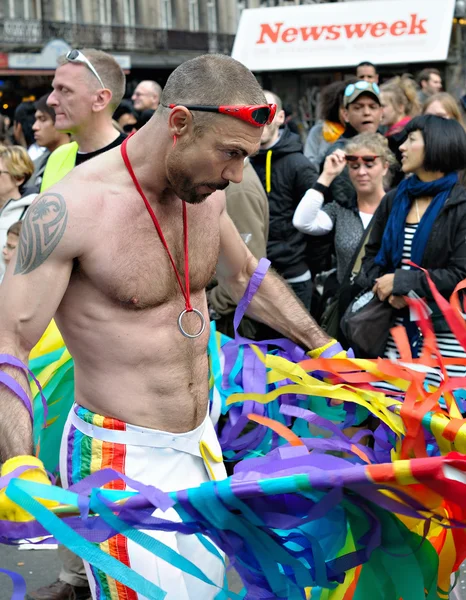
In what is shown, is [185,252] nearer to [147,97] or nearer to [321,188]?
[321,188]

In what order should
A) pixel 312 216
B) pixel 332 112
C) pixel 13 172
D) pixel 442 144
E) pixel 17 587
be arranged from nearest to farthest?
pixel 17 587 → pixel 442 144 → pixel 312 216 → pixel 13 172 → pixel 332 112

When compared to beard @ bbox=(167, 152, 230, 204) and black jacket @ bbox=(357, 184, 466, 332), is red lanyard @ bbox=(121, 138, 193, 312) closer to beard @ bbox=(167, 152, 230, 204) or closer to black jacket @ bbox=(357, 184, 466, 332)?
beard @ bbox=(167, 152, 230, 204)

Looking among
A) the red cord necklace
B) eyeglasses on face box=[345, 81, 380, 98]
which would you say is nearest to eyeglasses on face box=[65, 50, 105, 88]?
the red cord necklace

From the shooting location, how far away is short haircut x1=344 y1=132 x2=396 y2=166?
5.72 m

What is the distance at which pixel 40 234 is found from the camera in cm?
273

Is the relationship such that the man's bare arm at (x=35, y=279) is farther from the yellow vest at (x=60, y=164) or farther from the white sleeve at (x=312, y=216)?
the white sleeve at (x=312, y=216)

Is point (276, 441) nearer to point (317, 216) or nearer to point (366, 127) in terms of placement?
point (317, 216)

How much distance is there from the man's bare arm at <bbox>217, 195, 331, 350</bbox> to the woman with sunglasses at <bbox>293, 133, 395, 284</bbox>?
6.83 feet

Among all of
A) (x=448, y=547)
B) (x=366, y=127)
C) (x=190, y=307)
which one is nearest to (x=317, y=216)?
(x=366, y=127)

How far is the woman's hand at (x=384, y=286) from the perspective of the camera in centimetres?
468

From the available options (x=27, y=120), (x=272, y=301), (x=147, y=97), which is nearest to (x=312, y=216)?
(x=272, y=301)

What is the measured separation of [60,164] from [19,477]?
255 centimetres

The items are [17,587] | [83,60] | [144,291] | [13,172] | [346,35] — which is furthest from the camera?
[346,35]

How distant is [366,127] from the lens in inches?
270
